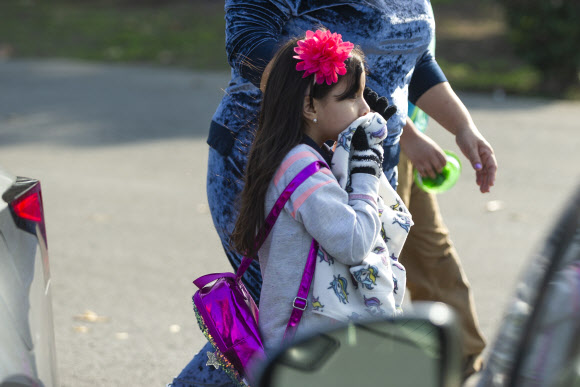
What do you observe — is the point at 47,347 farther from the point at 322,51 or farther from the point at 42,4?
the point at 42,4

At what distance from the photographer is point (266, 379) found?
4.73 feet

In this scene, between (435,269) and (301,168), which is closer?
(301,168)

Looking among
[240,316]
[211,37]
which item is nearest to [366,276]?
[240,316]

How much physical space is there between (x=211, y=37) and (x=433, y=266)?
1011 cm

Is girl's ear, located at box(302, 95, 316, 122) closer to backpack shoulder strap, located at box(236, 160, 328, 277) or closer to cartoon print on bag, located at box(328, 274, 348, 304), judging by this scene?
backpack shoulder strap, located at box(236, 160, 328, 277)

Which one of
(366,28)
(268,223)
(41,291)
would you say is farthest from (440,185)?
(41,291)

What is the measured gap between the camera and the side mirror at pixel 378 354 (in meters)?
1.38

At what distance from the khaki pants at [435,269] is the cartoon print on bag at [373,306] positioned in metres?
1.09

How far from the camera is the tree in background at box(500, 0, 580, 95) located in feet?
31.0

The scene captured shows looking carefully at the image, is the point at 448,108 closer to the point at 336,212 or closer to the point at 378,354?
the point at 336,212

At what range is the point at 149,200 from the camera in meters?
6.21

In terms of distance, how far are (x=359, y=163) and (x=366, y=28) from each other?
0.50 meters

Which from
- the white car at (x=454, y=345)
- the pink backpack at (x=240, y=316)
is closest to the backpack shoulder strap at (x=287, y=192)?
the pink backpack at (x=240, y=316)

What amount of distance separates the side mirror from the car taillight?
100cm
